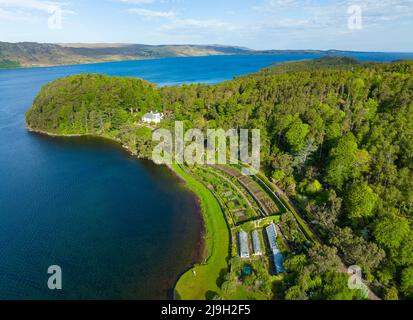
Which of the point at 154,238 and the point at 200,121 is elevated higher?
the point at 200,121

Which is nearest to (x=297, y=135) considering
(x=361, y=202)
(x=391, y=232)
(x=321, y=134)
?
(x=321, y=134)

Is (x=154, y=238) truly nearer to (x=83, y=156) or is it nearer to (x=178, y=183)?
(x=178, y=183)

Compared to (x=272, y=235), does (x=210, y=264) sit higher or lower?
lower

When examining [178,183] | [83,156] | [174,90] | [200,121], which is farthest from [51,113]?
[178,183]

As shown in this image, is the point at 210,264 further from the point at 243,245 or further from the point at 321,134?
the point at 321,134

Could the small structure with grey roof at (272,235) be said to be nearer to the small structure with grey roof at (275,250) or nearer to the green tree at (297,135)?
the small structure with grey roof at (275,250)

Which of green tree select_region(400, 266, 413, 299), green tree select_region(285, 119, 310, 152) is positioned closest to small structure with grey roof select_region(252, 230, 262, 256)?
green tree select_region(400, 266, 413, 299)
